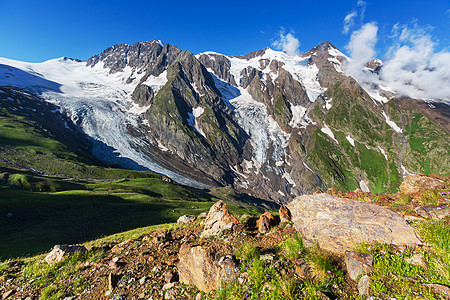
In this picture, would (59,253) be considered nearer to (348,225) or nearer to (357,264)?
(357,264)

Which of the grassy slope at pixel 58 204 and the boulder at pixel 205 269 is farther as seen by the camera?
the grassy slope at pixel 58 204

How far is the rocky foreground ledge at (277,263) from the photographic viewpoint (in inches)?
204

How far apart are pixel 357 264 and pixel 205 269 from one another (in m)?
4.95

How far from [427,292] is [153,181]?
129826 mm

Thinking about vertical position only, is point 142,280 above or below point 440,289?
below

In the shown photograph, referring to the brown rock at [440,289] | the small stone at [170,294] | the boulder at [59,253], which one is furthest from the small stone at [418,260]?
the boulder at [59,253]

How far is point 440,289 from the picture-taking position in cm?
417

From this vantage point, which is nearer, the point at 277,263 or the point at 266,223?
the point at 277,263

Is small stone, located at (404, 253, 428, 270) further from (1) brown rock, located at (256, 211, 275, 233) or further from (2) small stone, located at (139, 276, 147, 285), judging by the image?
(2) small stone, located at (139, 276, 147, 285)

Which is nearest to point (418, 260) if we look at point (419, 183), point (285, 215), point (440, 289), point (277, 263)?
point (440, 289)

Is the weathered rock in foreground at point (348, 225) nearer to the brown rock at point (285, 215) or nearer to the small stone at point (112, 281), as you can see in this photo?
the brown rock at point (285, 215)

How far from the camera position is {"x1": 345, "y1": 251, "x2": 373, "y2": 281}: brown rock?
18.0 ft

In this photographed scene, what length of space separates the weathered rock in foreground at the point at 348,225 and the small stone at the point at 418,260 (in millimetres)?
845

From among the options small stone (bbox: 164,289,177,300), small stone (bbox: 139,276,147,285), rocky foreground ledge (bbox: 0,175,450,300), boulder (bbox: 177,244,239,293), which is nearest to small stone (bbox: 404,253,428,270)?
rocky foreground ledge (bbox: 0,175,450,300)
